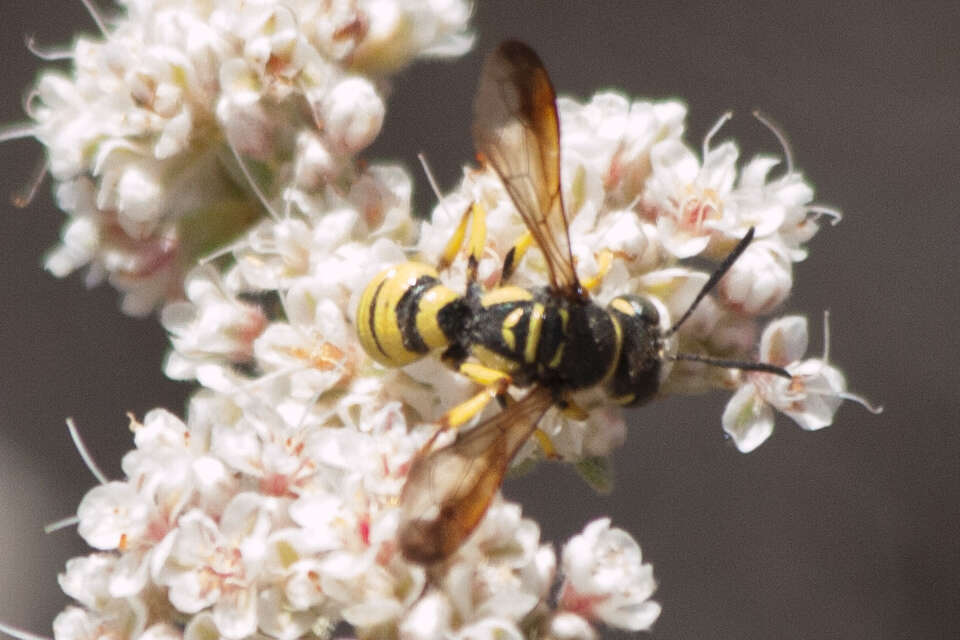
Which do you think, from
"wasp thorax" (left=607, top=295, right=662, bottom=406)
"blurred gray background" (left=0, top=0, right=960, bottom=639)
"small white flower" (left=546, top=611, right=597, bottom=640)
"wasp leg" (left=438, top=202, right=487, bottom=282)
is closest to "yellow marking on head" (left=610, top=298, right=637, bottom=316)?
"wasp thorax" (left=607, top=295, right=662, bottom=406)

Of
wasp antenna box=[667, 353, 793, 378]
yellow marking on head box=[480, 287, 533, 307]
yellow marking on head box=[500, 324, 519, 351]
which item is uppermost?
yellow marking on head box=[480, 287, 533, 307]

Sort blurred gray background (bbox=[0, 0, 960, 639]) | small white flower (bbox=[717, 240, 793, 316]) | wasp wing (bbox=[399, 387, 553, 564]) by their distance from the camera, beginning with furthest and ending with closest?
blurred gray background (bbox=[0, 0, 960, 639]) → small white flower (bbox=[717, 240, 793, 316]) → wasp wing (bbox=[399, 387, 553, 564])

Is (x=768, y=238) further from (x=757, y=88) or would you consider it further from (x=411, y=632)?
(x=757, y=88)

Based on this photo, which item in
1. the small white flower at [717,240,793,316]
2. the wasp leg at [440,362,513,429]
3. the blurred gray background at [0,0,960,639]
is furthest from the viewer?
the blurred gray background at [0,0,960,639]

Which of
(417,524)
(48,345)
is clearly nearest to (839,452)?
(48,345)

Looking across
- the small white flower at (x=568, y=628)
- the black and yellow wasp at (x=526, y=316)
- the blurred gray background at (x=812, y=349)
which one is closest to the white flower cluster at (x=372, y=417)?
the small white flower at (x=568, y=628)

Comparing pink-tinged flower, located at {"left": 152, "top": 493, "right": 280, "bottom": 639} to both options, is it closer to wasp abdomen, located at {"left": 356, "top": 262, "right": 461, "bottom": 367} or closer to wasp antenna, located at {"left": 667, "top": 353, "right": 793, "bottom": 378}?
wasp abdomen, located at {"left": 356, "top": 262, "right": 461, "bottom": 367}
